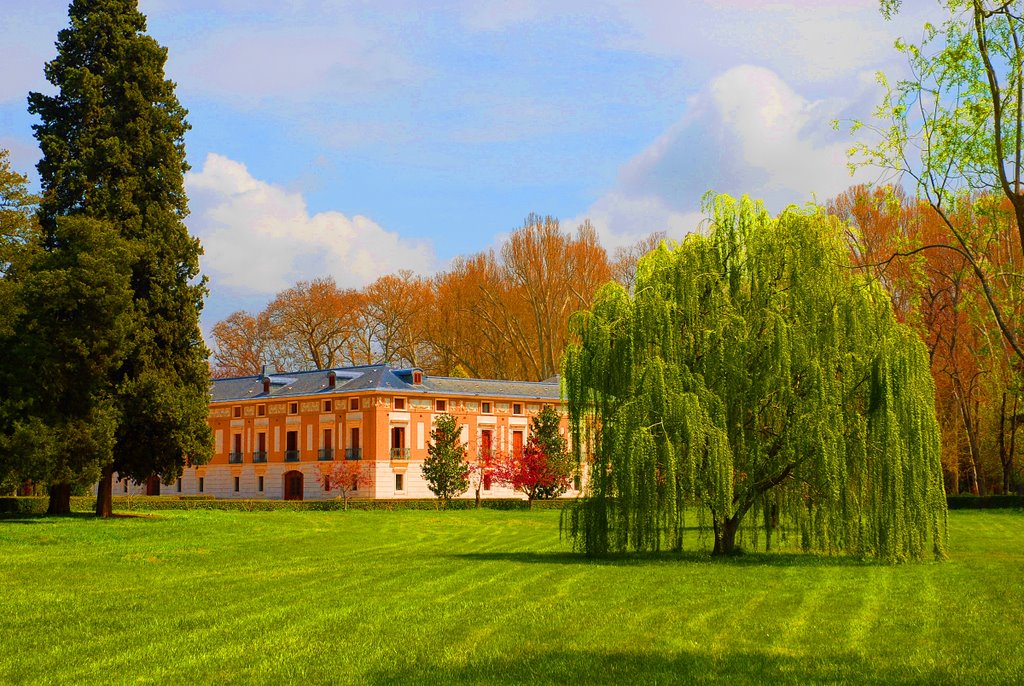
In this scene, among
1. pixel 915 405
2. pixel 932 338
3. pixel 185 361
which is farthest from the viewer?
pixel 932 338

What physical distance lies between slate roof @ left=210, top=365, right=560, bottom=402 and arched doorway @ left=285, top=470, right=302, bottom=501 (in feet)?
16.6

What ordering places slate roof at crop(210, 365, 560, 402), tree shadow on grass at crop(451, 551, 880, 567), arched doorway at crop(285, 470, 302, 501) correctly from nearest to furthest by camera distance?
tree shadow on grass at crop(451, 551, 880, 567)
slate roof at crop(210, 365, 560, 402)
arched doorway at crop(285, 470, 302, 501)

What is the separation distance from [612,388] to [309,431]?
4817 cm

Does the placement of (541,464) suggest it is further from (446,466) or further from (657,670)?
(657,670)

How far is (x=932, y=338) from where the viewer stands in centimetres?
5125

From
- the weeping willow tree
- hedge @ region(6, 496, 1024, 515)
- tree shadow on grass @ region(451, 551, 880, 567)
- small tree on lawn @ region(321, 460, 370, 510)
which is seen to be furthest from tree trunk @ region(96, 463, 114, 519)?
the weeping willow tree

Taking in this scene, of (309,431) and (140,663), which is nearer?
(140,663)

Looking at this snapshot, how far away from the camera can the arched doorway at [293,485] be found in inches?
2633

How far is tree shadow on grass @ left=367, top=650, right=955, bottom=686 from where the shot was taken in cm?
929

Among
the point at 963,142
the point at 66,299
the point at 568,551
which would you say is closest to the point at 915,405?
the point at 568,551

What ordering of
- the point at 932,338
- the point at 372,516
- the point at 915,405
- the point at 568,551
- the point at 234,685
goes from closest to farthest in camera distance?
the point at 234,685 → the point at 915,405 → the point at 568,551 → the point at 372,516 → the point at 932,338

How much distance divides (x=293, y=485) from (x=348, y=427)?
6.23m

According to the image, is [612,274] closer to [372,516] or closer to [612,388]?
[372,516]

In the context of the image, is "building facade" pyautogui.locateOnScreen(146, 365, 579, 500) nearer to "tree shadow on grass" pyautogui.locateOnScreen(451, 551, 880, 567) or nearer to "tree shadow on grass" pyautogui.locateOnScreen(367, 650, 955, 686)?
"tree shadow on grass" pyautogui.locateOnScreen(451, 551, 880, 567)
